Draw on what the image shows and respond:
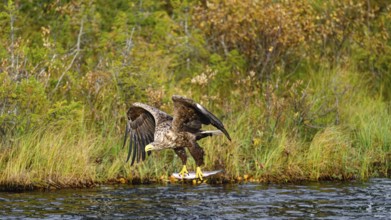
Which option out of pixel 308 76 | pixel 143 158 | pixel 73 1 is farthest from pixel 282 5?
pixel 143 158

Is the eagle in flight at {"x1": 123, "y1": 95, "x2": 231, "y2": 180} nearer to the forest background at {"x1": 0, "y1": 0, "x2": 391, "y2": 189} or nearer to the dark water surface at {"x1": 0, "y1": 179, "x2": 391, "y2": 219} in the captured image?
the dark water surface at {"x1": 0, "y1": 179, "x2": 391, "y2": 219}

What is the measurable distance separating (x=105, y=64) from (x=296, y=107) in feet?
11.7

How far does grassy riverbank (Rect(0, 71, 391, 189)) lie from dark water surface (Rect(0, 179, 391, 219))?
392mm

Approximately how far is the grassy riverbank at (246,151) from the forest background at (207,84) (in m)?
0.03

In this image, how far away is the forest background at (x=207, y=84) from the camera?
1431cm

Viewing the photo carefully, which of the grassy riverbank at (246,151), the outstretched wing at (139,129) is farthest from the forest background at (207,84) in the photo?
the outstretched wing at (139,129)

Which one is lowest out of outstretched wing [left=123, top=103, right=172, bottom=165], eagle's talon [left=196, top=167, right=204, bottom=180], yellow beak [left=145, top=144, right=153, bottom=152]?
eagle's talon [left=196, top=167, right=204, bottom=180]

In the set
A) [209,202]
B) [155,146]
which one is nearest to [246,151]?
[155,146]

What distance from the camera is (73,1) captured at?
59.2ft

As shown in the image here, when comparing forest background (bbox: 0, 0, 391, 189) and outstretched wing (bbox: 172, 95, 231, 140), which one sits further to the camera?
forest background (bbox: 0, 0, 391, 189)

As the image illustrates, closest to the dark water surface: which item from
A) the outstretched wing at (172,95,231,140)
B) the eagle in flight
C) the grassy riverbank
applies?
the grassy riverbank

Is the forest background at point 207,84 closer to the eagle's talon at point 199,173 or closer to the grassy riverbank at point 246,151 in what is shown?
the grassy riverbank at point 246,151

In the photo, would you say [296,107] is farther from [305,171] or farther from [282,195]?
[282,195]

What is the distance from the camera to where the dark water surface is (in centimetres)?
1162
